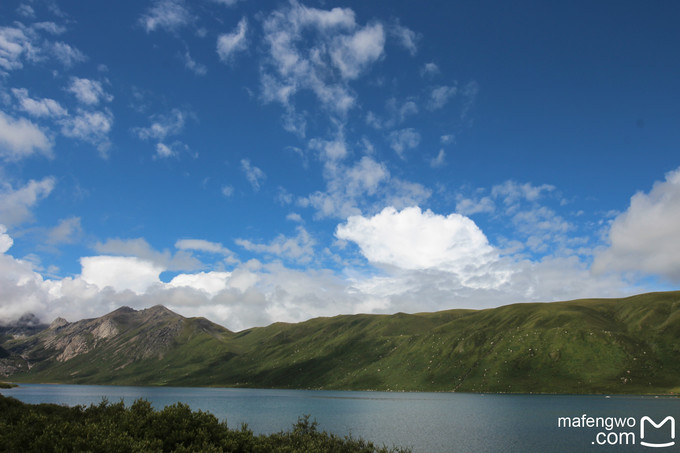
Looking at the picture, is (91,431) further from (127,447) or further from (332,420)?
(332,420)

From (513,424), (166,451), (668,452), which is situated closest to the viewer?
(166,451)

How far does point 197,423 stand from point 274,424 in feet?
271

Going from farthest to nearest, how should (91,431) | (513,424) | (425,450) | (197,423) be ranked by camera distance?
(513,424)
(425,450)
(197,423)
(91,431)

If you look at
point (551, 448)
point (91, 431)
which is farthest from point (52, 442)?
point (551, 448)

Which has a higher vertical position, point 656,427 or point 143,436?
point 143,436

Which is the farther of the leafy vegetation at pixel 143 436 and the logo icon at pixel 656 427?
the logo icon at pixel 656 427

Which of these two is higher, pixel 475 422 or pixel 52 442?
pixel 52 442

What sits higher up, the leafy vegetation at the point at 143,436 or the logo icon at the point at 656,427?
the leafy vegetation at the point at 143,436

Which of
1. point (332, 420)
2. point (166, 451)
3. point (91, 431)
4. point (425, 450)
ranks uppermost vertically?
point (91, 431)

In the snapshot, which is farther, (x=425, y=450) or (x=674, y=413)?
(x=674, y=413)

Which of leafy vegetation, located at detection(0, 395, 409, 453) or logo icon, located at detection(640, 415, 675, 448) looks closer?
leafy vegetation, located at detection(0, 395, 409, 453)

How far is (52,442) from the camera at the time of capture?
26844 mm

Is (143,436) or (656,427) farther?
(656,427)

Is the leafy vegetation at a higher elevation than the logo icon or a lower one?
higher
